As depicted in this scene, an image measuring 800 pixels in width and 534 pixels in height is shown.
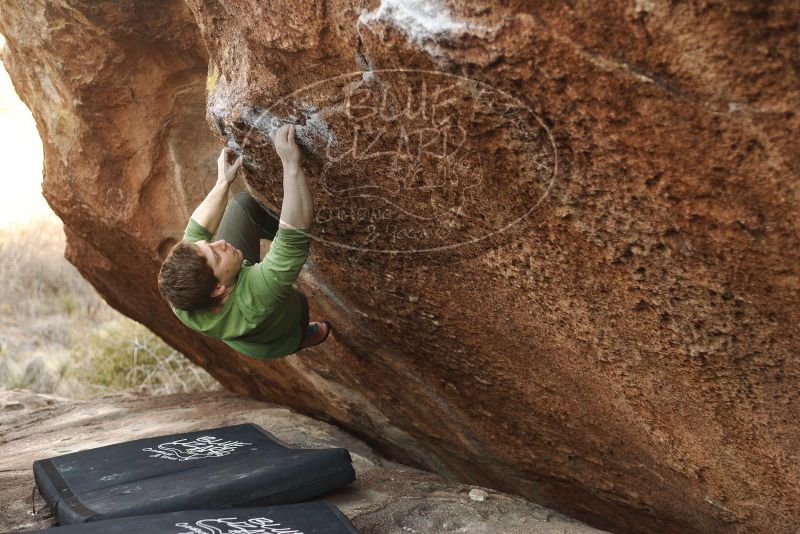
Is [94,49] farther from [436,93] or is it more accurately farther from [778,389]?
[778,389]

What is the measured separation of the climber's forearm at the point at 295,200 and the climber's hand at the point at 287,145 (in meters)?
0.02

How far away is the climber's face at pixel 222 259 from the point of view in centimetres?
303

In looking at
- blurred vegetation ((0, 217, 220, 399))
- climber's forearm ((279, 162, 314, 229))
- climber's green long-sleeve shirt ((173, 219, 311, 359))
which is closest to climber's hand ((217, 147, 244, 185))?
climber's green long-sleeve shirt ((173, 219, 311, 359))

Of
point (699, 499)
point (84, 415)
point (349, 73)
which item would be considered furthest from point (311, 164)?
point (84, 415)

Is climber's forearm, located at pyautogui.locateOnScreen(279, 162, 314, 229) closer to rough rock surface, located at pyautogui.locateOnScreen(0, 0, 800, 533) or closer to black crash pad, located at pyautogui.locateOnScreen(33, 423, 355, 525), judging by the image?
rough rock surface, located at pyautogui.locateOnScreen(0, 0, 800, 533)

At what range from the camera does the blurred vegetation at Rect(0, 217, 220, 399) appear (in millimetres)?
7180

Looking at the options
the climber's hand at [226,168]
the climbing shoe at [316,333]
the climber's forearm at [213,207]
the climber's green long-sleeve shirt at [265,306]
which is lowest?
the climbing shoe at [316,333]

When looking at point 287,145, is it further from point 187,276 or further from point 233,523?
point 233,523

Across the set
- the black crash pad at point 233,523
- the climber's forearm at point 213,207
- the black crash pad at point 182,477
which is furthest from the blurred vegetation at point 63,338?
the black crash pad at point 233,523

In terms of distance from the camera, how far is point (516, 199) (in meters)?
2.54

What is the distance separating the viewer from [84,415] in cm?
521

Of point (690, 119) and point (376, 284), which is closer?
point (690, 119)

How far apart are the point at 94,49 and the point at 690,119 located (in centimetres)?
271

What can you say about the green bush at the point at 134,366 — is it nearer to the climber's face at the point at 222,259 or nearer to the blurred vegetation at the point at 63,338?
the blurred vegetation at the point at 63,338
